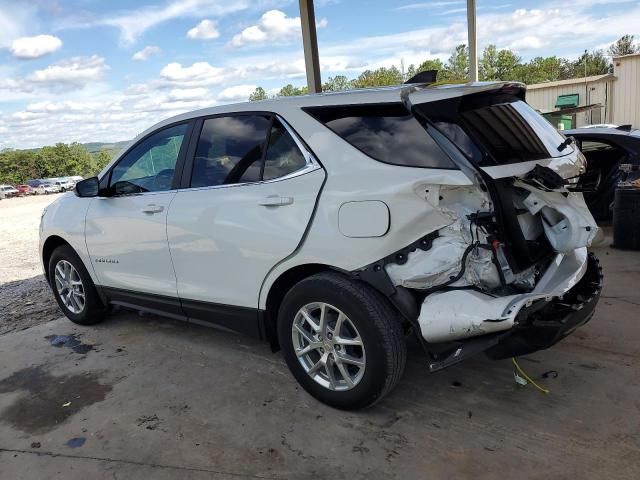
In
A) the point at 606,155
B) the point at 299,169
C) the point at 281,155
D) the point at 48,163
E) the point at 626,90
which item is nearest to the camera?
the point at 299,169

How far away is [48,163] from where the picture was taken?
6462 centimetres

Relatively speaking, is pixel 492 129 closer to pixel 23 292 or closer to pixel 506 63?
pixel 23 292

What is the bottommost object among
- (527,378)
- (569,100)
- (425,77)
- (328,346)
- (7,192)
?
(7,192)

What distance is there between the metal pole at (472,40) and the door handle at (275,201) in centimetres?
1034

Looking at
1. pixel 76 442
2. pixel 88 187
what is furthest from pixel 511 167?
pixel 88 187

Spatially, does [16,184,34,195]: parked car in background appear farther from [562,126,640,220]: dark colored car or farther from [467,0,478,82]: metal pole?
[562,126,640,220]: dark colored car

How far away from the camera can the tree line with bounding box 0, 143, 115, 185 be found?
61.0 m

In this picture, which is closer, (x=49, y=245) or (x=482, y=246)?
(x=482, y=246)

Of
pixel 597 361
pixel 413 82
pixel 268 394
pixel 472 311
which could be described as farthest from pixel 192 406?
pixel 597 361

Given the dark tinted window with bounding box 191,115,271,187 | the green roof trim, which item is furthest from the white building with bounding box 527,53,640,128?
the dark tinted window with bounding box 191,115,271,187

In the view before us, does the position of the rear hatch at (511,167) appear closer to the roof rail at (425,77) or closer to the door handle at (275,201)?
the roof rail at (425,77)

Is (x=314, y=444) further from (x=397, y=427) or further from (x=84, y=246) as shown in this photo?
(x=84, y=246)

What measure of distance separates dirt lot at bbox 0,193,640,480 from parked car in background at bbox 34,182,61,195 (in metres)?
53.5

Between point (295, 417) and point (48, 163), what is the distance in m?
70.8
